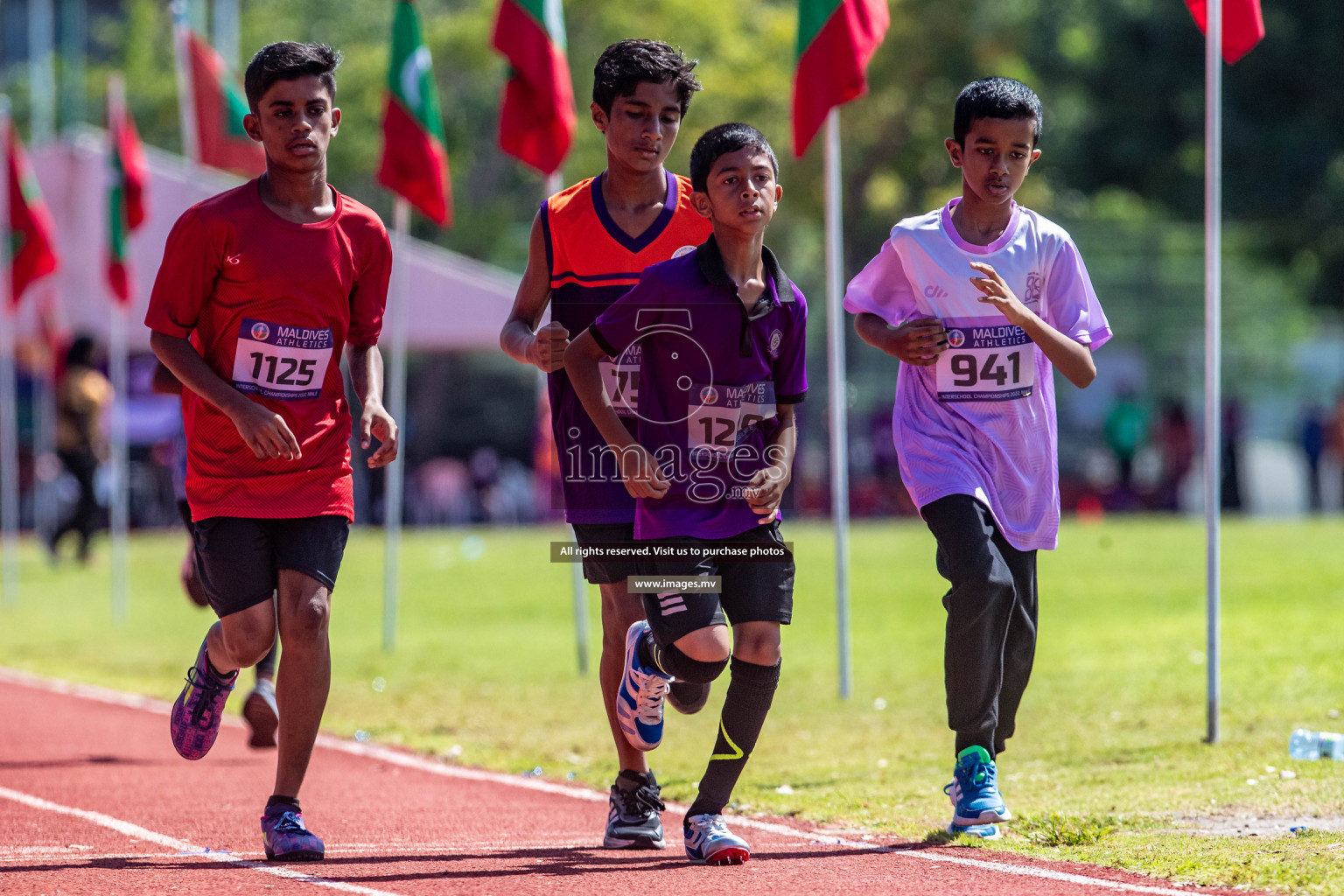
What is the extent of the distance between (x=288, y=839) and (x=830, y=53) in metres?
5.84

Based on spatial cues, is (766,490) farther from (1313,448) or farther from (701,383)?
(1313,448)

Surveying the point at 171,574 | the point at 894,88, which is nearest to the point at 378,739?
the point at 171,574

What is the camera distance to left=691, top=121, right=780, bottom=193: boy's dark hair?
523 cm

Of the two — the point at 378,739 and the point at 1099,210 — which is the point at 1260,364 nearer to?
the point at 1099,210

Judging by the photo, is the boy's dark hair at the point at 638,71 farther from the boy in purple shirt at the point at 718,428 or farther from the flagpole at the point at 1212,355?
the flagpole at the point at 1212,355

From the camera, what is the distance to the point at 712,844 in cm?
520

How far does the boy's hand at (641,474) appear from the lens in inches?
199

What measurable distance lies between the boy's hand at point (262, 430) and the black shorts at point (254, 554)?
29 centimetres

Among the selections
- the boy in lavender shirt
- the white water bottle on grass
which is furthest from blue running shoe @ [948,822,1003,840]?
the white water bottle on grass

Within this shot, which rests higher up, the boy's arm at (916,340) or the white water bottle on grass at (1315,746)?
the boy's arm at (916,340)

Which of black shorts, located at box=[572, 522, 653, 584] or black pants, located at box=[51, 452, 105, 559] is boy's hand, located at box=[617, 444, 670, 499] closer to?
black shorts, located at box=[572, 522, 653, 584]

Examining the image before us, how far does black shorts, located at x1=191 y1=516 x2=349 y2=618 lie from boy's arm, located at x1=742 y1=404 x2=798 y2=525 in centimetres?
140

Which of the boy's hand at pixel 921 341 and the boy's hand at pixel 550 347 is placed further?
the boy's hand at pixel 921 341

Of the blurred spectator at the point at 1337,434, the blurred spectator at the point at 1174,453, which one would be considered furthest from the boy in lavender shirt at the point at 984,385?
the blurred spectator at the point at 1337,434
